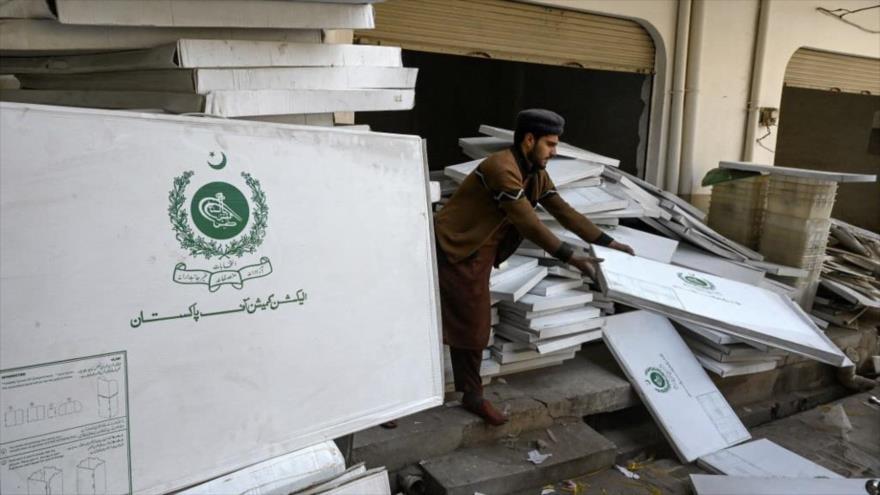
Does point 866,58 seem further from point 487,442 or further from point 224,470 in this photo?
point 224,470

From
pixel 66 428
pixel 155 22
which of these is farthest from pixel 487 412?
pixel 155 22

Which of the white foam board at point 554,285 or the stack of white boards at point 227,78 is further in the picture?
the white foam board at point 554,285

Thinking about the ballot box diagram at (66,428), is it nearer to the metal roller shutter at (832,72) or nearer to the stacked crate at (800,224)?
the stacked crate at (800,224)

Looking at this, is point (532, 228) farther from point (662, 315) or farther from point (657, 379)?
point (657, 379)

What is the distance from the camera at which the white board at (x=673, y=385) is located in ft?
11.1

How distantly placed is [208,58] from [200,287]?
678 mm

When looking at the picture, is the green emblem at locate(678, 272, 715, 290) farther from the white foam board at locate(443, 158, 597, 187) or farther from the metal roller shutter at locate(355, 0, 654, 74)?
the metal roller shutter at locate(355, 0, 654, 74)

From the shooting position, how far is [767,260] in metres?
4.56

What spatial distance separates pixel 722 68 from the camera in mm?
5266

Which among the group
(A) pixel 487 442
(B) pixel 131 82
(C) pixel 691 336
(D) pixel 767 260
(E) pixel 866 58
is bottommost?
(A) pixel 487 442

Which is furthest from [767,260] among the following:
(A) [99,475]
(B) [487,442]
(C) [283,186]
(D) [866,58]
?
(A) [99,475]

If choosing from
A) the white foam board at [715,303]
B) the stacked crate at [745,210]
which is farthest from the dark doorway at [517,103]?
the white foam board at [715,303]

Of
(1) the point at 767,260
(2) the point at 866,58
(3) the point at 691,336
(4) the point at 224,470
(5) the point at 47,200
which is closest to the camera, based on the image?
(5) the point at 47,200

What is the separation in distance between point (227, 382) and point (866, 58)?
24.8 ft
